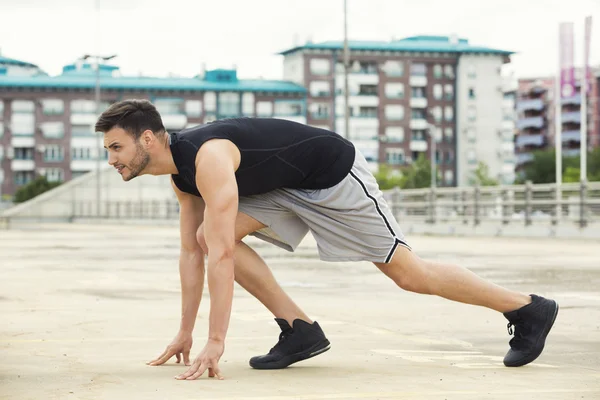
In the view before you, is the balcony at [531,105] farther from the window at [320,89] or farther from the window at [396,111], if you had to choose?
the window at [320,89]

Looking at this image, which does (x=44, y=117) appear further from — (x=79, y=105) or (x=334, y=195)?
(x=334, y=195)

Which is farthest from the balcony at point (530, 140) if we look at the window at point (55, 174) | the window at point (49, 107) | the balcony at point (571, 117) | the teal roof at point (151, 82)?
the window at point (49, 107)

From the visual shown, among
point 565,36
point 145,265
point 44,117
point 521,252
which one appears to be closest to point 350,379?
point 145,265

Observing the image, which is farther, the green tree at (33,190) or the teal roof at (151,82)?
the teal roof at (151,82)

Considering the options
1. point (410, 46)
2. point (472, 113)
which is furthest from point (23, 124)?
point (472, 113)

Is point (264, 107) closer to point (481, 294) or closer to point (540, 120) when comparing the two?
point (540, 120)

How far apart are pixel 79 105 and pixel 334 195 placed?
125583mm

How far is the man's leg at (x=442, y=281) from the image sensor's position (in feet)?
18.7

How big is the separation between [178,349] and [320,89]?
130 metres

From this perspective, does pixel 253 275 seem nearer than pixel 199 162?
No

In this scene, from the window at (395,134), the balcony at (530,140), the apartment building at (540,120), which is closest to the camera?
the window at (395,134)

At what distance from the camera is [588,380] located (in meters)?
5.23

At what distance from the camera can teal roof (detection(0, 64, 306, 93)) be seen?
128 meters

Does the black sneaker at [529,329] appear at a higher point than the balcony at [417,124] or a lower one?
higher
